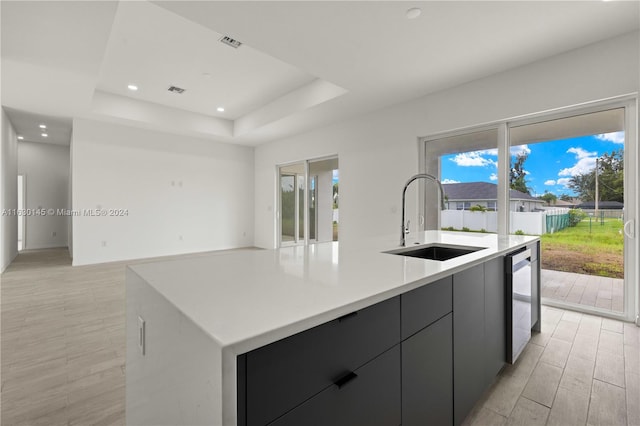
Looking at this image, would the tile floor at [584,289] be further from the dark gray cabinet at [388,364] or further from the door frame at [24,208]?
the door frame at [24,208]

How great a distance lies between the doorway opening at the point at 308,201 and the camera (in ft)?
21.3

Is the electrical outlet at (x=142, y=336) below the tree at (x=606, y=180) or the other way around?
below

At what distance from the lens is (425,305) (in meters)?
1.14

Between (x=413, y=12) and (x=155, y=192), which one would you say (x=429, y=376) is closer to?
(x=413, y=12)

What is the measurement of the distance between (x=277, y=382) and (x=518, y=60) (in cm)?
413

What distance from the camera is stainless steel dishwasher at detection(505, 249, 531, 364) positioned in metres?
1.90

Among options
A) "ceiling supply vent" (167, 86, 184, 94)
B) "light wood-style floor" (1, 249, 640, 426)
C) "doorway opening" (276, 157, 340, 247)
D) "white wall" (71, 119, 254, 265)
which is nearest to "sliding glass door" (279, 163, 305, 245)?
"doorway opening" (276, 157, 340, 247)

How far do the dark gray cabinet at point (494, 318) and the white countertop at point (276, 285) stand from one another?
176mm

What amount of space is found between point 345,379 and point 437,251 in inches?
62.0

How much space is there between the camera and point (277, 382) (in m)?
0.65

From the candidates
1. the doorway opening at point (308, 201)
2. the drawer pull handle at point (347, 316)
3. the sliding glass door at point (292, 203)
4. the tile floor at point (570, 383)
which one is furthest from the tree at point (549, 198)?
the sliding glass door at point (292, 203)

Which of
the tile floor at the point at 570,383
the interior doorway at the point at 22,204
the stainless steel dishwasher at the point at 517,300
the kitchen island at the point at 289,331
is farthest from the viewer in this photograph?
the interior doorway at the point at 22,204

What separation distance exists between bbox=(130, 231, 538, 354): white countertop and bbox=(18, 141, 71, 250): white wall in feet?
30.7

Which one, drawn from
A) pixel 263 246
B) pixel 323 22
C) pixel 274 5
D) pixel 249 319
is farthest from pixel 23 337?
pixel 263 246
